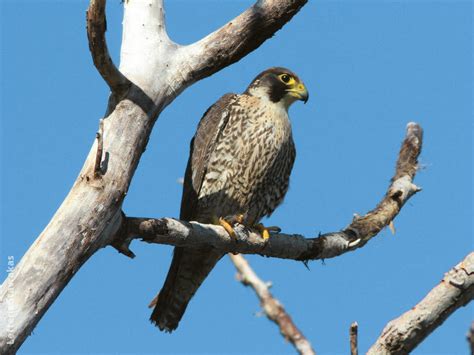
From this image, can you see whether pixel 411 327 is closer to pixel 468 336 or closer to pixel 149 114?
pixel 468 336

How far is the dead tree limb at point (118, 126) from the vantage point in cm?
341

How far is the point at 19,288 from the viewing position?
11.1ft

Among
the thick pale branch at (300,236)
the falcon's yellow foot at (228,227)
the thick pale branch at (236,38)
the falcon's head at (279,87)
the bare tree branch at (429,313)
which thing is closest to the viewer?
the bare tree branch at (429,313)

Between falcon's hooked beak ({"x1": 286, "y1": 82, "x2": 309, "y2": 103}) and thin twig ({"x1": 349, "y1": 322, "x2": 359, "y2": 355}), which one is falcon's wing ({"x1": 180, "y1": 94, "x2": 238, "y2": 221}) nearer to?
falcon's hooked beak ({"x1": 286, "y1": 82, "x2": 309, "y2": 103})

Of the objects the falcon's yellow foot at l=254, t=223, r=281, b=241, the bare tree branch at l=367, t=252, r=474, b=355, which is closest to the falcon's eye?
the falcon's yellow foot at l=254, t=223, r=281, b=241

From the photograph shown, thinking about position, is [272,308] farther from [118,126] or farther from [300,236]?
[118,126]

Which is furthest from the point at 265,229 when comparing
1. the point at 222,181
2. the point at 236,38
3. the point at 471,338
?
the point at 471,338

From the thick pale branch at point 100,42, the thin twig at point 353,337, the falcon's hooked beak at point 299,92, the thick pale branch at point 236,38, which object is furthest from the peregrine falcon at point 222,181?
the thin twig at point 353,337

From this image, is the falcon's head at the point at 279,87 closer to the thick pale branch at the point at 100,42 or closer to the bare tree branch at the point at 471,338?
the thick pale branch at the point at 100,42

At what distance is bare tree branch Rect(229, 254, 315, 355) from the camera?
422cm

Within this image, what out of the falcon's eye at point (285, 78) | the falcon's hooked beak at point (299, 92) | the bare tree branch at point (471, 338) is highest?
the falcon's eye at point (285, 78)

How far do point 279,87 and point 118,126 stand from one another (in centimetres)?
225

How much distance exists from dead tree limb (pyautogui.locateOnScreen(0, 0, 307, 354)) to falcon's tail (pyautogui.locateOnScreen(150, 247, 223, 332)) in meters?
1.50

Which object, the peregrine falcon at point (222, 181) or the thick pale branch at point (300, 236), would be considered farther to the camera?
the peregrine falcon at point (222, 181)
